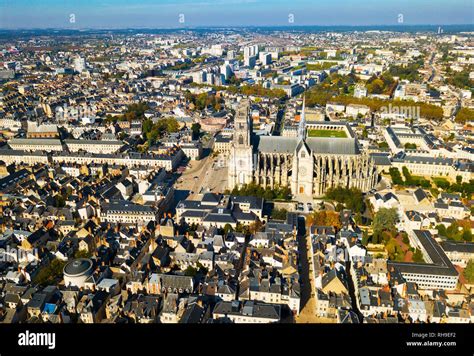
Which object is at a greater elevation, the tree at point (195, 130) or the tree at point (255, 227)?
the tree at point (195, 130)

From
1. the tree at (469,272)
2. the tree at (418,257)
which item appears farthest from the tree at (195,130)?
the tree at (469,272)

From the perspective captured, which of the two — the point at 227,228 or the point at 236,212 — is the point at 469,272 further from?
the point at 236,212

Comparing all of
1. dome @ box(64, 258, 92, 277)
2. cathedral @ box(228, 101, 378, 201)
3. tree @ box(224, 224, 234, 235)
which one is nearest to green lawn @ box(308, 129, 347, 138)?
cathedral @ box(228, 101, 378, 201)

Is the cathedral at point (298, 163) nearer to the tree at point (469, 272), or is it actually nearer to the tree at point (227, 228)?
A: the tree at point (227, 228)

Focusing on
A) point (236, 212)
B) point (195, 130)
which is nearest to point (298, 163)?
point (236, 212)

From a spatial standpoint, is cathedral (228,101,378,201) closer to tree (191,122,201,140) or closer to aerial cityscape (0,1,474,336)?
aerial cityscape (0,1,474,336)
